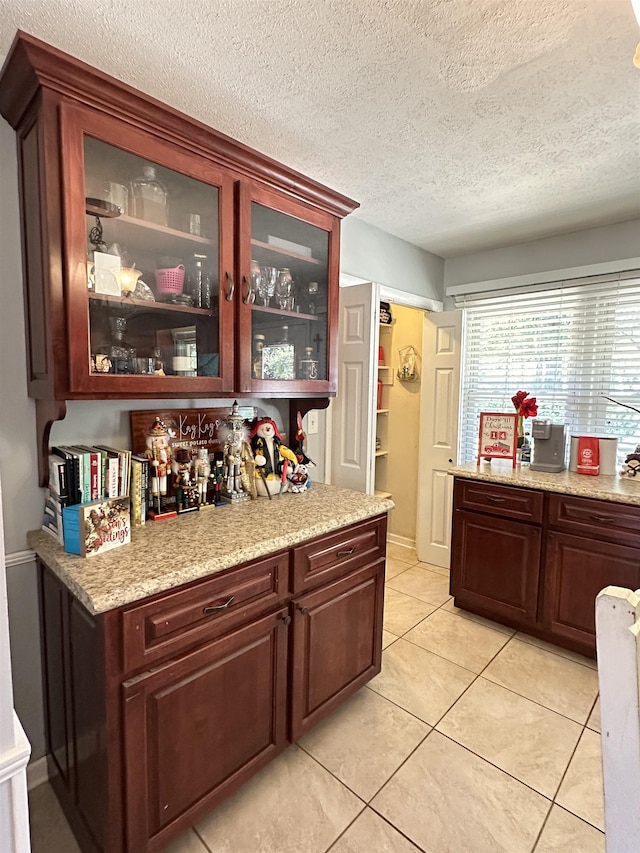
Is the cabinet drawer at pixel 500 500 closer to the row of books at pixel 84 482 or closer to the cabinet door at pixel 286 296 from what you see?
the cabinet door at pixel 286 296

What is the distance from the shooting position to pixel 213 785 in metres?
1.42

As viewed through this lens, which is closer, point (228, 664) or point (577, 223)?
point (228, 664)

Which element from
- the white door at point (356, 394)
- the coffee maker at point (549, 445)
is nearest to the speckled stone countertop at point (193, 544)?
the white door at point (356, 394)

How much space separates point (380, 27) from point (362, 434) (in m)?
1.88

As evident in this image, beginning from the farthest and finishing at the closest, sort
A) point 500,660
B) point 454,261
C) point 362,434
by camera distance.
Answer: point 454,261
point 362,434
point 500,660

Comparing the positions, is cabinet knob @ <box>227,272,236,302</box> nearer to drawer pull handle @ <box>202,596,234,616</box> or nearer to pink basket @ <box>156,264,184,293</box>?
pink basket @ <box>156,264,184,293</box>

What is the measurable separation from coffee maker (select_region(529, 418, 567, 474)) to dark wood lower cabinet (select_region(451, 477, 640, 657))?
1.06 ft

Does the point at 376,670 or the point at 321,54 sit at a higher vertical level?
the point at 321,54

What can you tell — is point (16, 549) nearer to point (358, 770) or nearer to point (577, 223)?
point (358, 770)

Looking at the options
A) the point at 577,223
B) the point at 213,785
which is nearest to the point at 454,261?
the point at 577,223

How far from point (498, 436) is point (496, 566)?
79 cm

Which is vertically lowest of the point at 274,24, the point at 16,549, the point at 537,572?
the point at 537,572

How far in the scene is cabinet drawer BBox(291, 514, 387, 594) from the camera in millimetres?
1640

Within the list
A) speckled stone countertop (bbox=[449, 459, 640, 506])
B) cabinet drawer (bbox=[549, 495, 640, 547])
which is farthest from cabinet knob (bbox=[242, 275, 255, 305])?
cabinet drawer (bbox=[549, 495, 640, 547])
